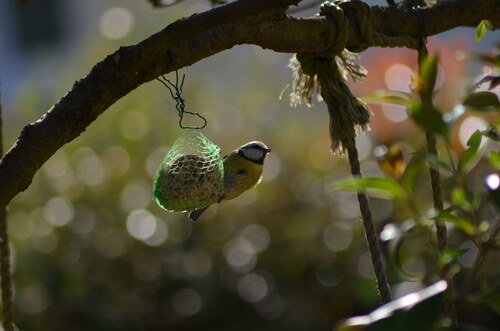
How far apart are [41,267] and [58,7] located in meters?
7.53

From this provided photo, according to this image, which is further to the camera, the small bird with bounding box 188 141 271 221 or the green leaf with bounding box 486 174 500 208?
the small bird with bounding box 188 141 271 221

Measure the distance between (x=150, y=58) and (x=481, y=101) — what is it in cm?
56

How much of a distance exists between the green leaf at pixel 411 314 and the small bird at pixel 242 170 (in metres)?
1.25

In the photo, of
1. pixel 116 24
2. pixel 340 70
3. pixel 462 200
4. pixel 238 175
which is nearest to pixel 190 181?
pixel 238 175

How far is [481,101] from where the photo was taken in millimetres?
878

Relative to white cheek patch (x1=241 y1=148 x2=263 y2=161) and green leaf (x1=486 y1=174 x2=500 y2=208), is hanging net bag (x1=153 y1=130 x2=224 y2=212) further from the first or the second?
green leaf (x1=486 y1=174 x2=500 y2=208)

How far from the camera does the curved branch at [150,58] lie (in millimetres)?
1209

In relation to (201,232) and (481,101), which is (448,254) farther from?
(201,232)

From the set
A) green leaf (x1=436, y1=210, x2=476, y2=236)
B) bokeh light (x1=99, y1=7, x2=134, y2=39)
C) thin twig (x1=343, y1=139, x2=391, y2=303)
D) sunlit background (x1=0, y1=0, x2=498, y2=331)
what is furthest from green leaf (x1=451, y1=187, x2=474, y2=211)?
bokeh light (x1=99, y1=7, x2=134, y2=39)

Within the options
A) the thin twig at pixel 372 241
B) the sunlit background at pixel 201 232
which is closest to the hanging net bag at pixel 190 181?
the thin twig at pixel 372 241

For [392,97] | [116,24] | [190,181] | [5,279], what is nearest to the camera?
[392,97]

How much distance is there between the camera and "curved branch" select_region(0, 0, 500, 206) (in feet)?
3.97

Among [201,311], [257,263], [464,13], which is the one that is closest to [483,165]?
[257,263]

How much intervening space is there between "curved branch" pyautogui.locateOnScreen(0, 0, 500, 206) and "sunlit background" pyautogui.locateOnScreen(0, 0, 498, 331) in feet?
8.10
